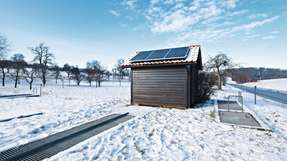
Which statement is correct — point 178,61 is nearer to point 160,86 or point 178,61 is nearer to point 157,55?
point 157,55

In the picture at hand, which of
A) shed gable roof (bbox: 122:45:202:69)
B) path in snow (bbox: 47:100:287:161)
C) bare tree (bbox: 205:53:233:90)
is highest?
bare tree (bbox: 205:53:233:90)

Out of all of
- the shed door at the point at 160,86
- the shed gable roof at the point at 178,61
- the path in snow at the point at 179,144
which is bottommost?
the path in snow at the point at 179,144

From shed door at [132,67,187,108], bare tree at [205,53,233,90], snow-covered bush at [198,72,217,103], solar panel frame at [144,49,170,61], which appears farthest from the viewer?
bare tree at [205,53,233,90]

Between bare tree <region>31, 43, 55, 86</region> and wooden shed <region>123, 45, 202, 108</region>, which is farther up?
bare tree <region>31, 43, 55, 86</region>

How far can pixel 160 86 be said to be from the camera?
8742 millimetres

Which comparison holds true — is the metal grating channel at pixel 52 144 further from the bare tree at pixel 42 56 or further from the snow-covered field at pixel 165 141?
the bare tree at pixel 42 56

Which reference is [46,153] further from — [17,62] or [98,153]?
[17,62]

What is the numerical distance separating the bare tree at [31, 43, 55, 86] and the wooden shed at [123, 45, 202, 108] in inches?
1197

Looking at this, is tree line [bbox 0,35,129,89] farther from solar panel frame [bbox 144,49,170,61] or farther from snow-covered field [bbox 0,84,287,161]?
snow-covered field [bbox 0,84,287,161]

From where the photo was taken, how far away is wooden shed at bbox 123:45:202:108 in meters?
8.14

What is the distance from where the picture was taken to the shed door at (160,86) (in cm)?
824

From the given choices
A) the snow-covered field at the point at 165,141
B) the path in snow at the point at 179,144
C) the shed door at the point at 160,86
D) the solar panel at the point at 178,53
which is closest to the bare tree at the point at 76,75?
the shed door at the point at 160,86

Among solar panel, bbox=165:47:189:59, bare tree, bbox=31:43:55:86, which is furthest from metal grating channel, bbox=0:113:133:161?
bare tree, bbox=31:43:55:86

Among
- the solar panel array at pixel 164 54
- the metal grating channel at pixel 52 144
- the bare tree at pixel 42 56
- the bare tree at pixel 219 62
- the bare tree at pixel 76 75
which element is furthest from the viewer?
the bare tree at pixel 76 75
